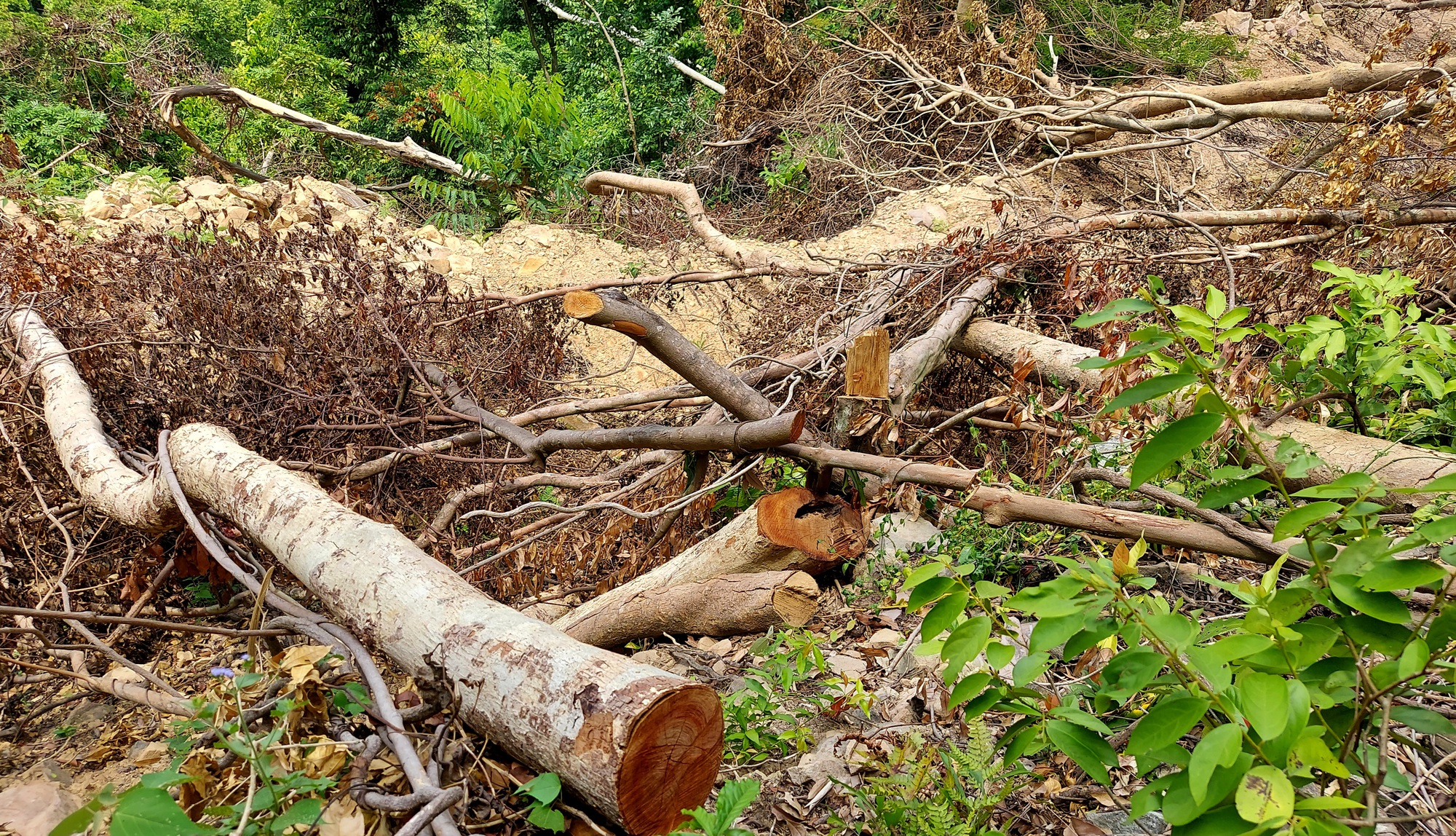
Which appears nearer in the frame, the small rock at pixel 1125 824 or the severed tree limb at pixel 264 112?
the small rock at pixel 1125 824

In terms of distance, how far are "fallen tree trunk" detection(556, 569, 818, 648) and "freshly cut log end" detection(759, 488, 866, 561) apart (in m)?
0.13

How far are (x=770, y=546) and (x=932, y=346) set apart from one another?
1298 millimetres

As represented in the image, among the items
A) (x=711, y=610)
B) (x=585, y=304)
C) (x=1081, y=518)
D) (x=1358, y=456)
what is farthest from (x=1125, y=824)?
(x=585, y=304)

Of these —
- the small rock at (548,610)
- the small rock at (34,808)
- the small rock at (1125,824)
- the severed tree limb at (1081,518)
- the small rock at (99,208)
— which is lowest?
the small rock at (548,610)

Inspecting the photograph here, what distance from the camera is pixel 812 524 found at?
2994 millimetres

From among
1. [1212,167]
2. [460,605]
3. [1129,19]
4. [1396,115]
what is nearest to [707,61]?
[1129,19]

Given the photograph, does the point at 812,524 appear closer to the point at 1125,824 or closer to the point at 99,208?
the point at 1125,824

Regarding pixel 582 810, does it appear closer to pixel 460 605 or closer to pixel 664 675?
pixel 664 675

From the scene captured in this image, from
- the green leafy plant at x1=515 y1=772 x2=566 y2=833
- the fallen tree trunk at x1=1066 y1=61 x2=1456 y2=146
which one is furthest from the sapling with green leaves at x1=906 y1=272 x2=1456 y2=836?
the fallen tree trunk at x1=1066 y1=61 x2=1456 y2=146

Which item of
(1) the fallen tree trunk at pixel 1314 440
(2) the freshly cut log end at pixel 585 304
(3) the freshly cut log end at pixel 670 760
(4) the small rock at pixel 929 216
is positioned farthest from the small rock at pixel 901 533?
(4) the small rock at pixel 929 216

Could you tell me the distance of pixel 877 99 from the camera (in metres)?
8.78

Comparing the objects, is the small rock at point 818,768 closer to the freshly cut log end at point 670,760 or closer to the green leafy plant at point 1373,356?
the freshly cut log end at point 670,760

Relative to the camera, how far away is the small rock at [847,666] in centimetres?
257

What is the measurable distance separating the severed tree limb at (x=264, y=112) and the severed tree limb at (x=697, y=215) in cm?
224
